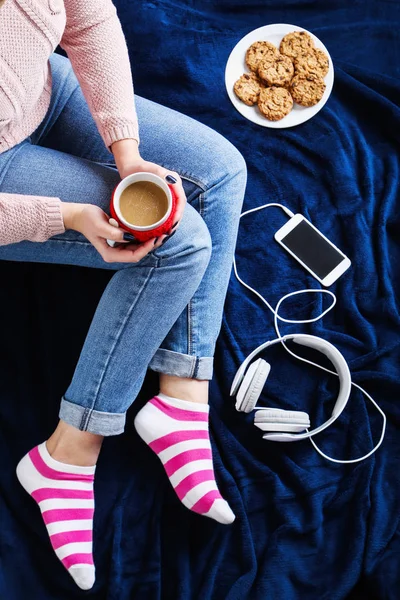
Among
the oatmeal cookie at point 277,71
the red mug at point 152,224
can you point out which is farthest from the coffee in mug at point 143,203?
the oatmeal cookie at point 277,71

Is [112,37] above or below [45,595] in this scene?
above

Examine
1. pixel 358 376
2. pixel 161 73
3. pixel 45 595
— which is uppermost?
pixel 161 73

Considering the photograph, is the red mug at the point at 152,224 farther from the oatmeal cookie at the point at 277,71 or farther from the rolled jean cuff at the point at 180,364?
the oatmeal cookie at the point at 277,71

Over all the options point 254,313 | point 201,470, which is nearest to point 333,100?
point 254,313

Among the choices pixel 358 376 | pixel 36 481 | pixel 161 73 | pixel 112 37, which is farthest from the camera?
pixel 161 73

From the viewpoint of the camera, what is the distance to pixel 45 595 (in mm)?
1015

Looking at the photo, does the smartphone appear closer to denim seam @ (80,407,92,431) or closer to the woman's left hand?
the woman's left hand

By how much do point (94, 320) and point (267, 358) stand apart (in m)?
0.39

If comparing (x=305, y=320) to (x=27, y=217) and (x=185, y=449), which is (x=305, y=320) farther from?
(x=27, y=217)

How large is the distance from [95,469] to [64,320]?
0.97ft

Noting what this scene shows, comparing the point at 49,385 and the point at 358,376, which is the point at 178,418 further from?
the point at 358,376

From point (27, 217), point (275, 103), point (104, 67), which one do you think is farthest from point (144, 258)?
point (275, 103)

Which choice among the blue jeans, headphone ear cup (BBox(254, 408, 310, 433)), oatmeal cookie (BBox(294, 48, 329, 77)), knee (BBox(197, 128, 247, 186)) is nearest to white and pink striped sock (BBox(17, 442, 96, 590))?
the blue jeans

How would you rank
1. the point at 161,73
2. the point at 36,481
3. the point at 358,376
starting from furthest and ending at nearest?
the point at 161,73 < the point at 358,376 < the point at 36,481
